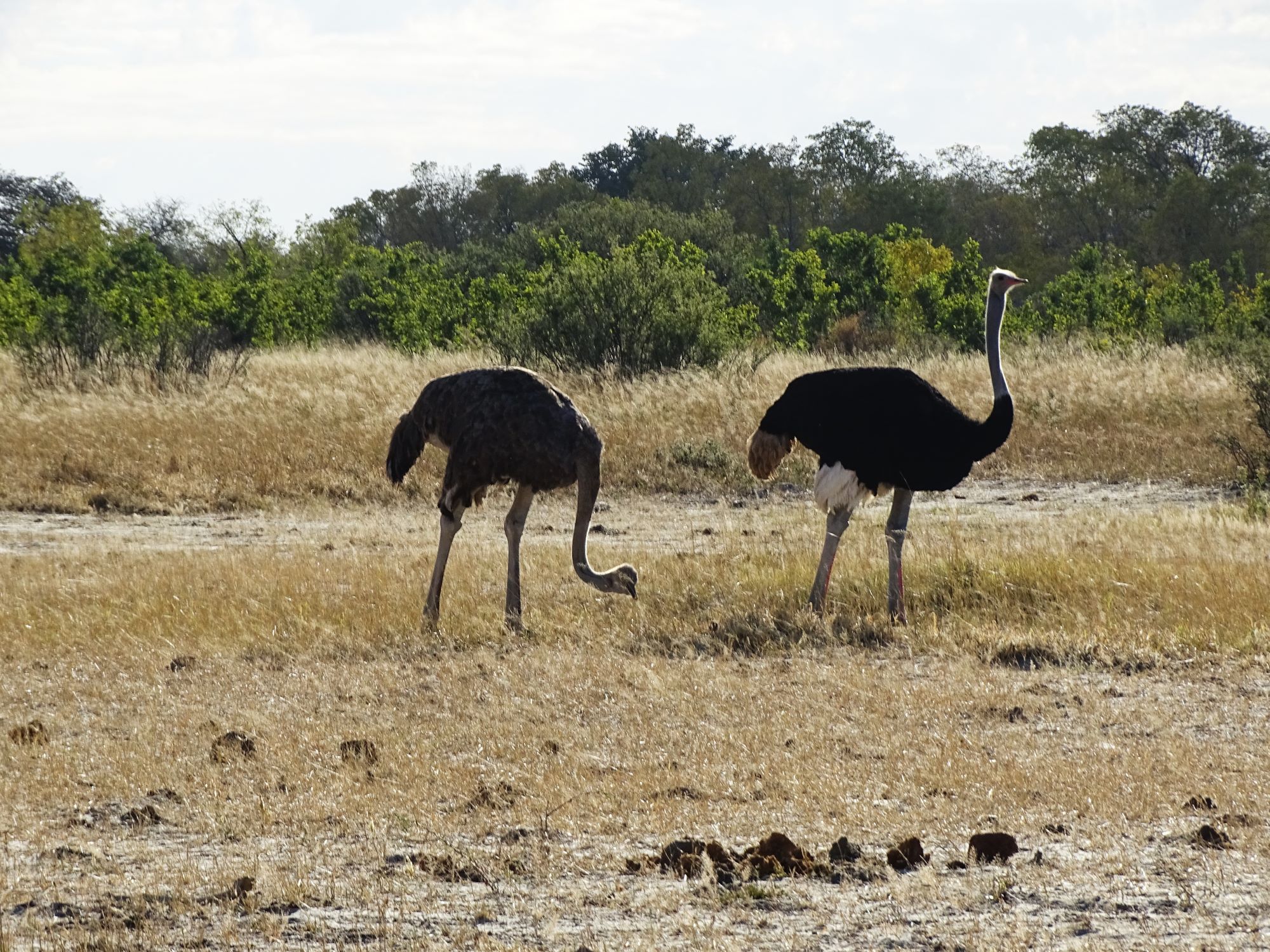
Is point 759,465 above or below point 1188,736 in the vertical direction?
above

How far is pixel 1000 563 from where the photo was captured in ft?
32.8

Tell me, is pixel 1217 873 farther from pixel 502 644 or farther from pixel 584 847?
pixel 502 644

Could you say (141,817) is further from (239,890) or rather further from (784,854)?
(784,854)

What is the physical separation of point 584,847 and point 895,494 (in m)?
4.70

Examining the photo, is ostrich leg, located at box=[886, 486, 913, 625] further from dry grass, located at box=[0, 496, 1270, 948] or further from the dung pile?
the dung pile

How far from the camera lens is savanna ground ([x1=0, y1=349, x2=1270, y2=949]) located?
14.7ft

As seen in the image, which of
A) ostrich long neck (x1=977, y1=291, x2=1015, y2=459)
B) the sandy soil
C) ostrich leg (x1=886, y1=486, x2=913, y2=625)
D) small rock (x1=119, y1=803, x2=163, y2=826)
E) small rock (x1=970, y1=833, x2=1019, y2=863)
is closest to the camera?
small rock (x1=970, y1=833, x2=1019, y2=863)

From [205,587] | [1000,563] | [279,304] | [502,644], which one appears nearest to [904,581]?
[1000,563]

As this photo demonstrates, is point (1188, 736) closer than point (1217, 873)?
No

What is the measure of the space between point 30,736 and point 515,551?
3118 millimetres

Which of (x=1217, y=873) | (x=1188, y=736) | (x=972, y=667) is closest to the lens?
(x=1217, y=873)

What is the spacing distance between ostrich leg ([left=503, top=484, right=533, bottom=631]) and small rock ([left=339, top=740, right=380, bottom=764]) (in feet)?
8.54

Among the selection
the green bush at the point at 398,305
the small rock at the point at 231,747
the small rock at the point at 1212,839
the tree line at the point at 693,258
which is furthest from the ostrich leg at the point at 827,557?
the green bush at the point at 398,305

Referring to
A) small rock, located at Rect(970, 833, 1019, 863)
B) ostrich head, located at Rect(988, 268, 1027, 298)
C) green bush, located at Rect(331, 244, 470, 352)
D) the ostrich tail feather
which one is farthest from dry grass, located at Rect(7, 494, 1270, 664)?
green bush, located at Rect(331, 244, 470, 352)
